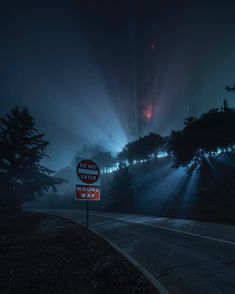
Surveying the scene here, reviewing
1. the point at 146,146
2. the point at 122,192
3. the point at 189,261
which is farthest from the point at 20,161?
the point at 146,146

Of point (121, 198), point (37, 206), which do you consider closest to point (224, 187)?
point (121, 198)

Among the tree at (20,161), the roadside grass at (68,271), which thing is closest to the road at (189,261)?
the roadside grass at (68,271)

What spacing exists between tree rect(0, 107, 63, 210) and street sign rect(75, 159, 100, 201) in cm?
1658

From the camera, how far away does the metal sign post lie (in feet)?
26.4

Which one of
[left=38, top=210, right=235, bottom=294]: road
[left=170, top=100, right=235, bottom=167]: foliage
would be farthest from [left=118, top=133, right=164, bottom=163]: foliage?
[left=38, top=210, right=235, bottom=294]: road

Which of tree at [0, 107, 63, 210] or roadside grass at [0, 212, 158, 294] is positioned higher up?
tree at [0, 107, 63, 210]

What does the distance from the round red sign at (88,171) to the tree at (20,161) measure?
54.6 ft

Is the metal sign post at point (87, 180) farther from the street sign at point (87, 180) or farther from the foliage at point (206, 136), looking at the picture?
the foliage at point (206, 136)

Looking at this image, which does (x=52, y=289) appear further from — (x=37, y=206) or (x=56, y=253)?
(x=37, y=206)

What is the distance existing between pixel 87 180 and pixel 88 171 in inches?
15.9

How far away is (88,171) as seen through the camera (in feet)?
27.9

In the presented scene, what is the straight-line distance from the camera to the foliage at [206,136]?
27609mm

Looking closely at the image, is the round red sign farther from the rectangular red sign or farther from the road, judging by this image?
the road

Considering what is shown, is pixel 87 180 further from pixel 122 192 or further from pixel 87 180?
pixel 122 192
